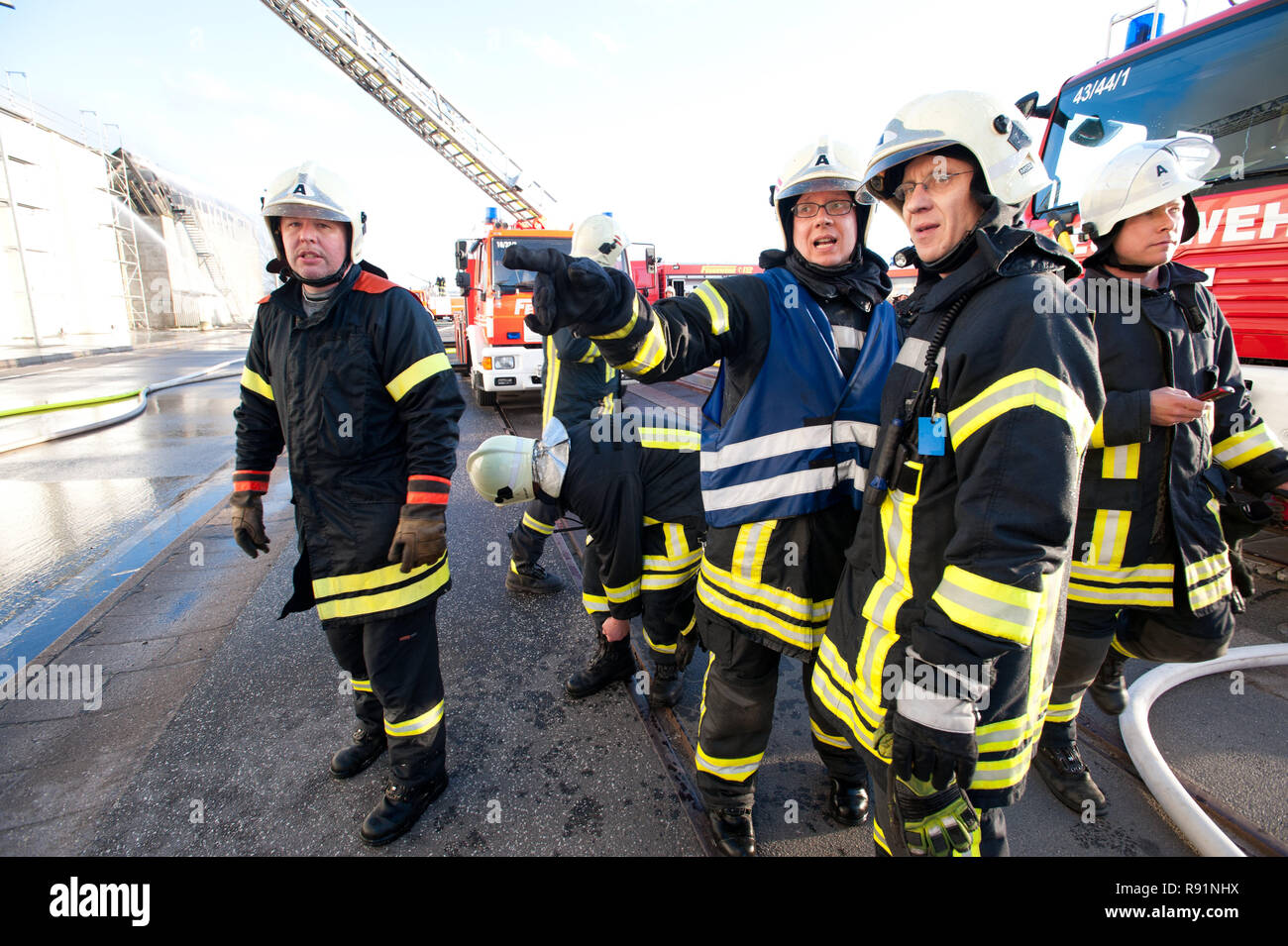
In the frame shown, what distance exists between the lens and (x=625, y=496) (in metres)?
2.49

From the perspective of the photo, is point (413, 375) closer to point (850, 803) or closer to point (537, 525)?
point (537, 525)

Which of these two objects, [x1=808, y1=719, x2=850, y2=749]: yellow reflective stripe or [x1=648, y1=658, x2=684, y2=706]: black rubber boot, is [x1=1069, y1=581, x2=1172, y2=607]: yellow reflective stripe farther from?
[x1=648, y1=658, x2=684, y2=706]: black rubber boot

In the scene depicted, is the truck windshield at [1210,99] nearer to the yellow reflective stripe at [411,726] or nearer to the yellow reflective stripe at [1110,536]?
the yellow reflective stripe at [1110,536]

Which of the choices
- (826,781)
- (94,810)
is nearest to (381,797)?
(94,810)

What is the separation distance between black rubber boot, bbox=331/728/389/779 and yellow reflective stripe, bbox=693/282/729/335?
1964mm

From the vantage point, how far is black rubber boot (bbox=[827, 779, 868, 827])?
1.99m

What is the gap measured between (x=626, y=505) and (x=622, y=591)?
0.40 meters

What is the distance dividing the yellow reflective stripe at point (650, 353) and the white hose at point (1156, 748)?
2.11 meters

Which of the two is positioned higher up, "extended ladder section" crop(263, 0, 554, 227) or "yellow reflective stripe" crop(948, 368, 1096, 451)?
"extended ladder section" crop(263, 0, 554, 227)

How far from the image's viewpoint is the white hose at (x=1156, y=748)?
69.2 inches

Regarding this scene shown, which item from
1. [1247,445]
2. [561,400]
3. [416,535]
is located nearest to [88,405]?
[561,400]

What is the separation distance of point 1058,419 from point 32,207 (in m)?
28.9

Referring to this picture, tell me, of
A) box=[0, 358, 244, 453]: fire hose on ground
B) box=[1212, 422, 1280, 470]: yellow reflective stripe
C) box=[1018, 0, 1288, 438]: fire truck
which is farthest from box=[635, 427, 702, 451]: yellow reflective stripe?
box=[0, 358, 244, 453]: fire hose on ground
